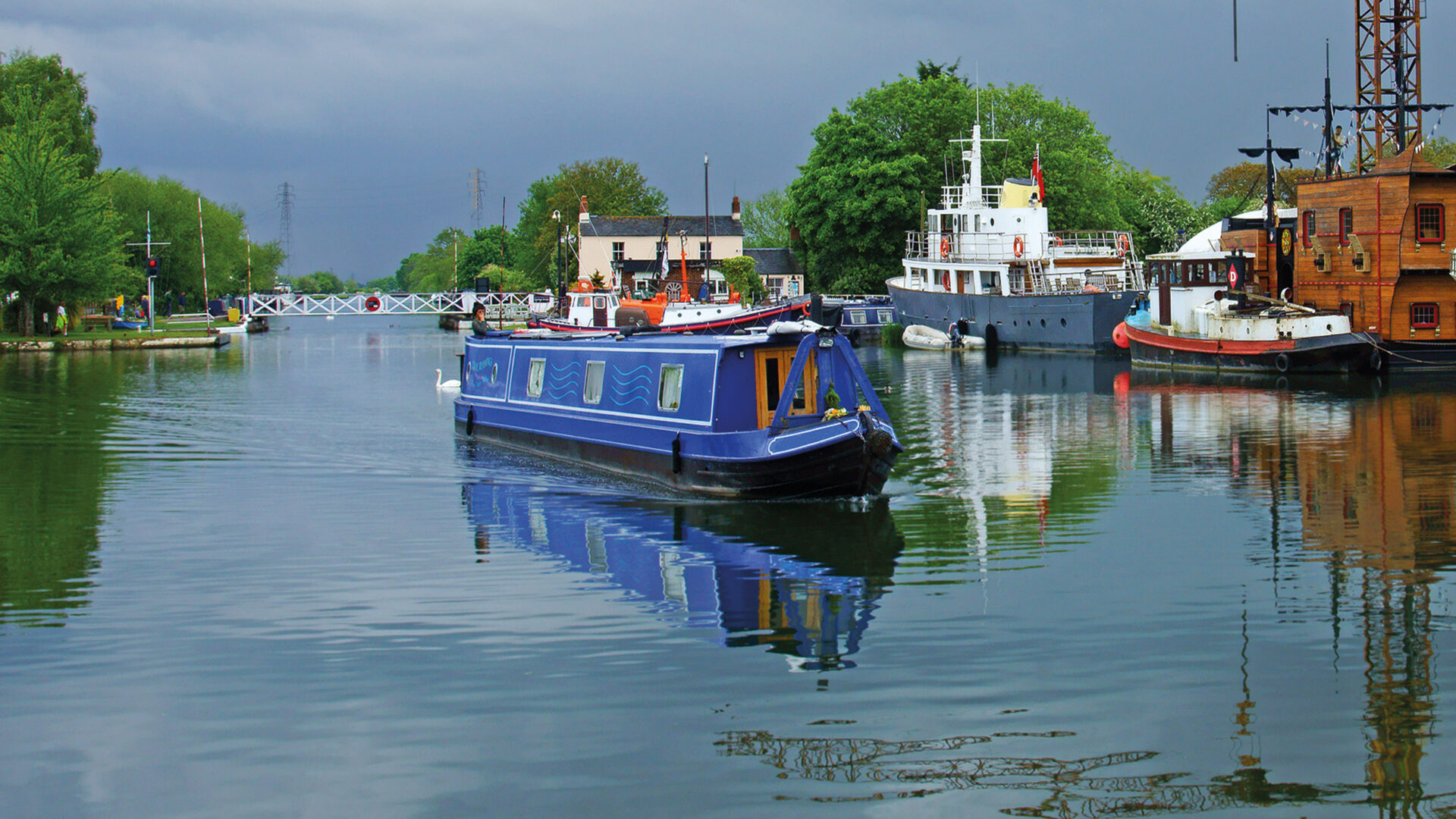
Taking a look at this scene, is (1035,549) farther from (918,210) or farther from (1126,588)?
(918,210)

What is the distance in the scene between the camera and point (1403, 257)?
37062 millimetres

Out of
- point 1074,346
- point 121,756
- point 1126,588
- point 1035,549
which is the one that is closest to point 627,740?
point 121,756

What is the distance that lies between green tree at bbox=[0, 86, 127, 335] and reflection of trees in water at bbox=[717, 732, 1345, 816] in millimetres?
59435

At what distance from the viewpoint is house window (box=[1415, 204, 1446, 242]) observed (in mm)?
36906

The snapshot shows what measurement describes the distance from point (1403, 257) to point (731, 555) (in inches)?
1172

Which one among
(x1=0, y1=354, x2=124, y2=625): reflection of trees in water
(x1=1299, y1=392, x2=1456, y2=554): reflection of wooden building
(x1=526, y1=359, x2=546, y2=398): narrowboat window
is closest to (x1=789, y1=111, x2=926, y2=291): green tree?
(x1=0, y1=354, x2=124, y2=625): reflection of trees in water

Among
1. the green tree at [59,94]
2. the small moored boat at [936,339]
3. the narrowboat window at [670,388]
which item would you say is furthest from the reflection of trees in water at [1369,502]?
the green tree at [59,94]

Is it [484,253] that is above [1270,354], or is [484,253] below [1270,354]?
above

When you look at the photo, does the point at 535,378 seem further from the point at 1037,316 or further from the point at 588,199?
the point at 588,199

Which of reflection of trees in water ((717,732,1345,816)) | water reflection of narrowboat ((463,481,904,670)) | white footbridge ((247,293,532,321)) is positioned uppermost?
white footbridge ((247,293,532,321))

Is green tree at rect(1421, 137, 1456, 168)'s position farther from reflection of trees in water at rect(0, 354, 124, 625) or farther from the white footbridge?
reflection of trees in water at rect(0, 354, 124, 625)

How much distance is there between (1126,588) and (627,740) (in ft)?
20.4

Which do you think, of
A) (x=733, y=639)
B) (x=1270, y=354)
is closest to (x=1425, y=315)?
(x=1270, y=354)

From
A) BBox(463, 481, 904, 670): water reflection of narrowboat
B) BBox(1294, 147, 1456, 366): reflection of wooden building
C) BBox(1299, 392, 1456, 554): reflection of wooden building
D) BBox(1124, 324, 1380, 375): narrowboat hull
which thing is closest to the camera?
BBox(463, 481, 904, 670): water reflection of narrowboat
